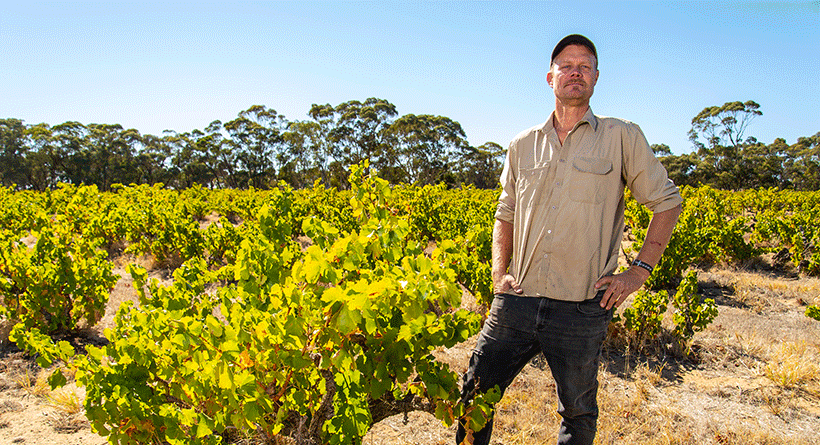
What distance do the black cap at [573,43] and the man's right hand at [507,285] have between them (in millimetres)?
927

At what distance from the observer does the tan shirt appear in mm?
1655

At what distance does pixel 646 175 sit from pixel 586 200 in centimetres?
23

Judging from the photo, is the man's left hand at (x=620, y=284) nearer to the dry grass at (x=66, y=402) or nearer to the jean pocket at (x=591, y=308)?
the jean pocket at (x=591, y=308)

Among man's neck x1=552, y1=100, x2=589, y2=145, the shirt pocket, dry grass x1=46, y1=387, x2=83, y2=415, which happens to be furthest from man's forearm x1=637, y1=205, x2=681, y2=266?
dry grass x1=46, y1=387, x2=83, y2=415

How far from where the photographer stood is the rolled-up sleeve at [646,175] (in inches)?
63.6

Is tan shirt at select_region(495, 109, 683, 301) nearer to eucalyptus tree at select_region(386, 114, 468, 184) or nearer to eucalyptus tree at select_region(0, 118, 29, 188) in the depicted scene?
eucalyptus tree at select_region(386, 114, 468, 184)

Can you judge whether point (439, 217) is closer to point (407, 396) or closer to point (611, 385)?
point (611, 385)

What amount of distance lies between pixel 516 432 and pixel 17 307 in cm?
438

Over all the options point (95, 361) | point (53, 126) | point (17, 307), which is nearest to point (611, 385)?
point (95, 361)

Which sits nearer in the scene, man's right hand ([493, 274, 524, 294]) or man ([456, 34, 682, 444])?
man ([456, 34, 682, 444])

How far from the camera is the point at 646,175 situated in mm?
1634

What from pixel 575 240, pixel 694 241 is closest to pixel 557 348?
pixel 575 240

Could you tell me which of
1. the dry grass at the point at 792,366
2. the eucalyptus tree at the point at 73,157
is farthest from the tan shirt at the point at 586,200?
the eucalyptus tree at the point at 73,157

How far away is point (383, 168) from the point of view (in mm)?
34906
